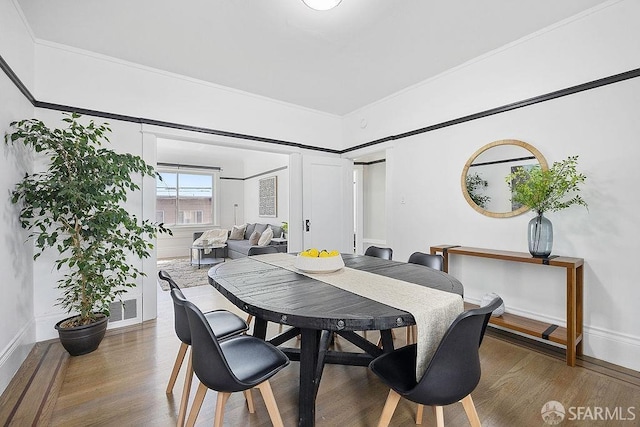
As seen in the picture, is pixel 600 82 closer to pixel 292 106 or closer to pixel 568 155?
pixel 568 155

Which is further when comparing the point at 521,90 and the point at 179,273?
the point at 179,273

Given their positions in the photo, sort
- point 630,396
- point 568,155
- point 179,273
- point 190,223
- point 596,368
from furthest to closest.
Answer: point 190,223, point 179,273, point 568,155, point 596,368, point 630,396

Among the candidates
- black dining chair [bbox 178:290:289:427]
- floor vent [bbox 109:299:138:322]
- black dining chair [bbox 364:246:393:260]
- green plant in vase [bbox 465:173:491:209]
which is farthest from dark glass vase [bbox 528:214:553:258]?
floor vent [bbox 109:299:138:322]

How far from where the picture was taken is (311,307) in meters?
1.37

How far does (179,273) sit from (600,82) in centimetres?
637

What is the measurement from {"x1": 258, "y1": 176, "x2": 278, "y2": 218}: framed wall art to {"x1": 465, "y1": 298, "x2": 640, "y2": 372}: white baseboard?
564cm

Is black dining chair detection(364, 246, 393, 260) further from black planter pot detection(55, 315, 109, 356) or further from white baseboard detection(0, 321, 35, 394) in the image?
white baseboard detection(0, 321, 35, 394)

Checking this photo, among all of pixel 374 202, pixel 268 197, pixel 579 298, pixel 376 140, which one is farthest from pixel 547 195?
pixel 268 197

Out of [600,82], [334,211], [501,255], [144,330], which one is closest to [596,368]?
[501,255]

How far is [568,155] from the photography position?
252cm

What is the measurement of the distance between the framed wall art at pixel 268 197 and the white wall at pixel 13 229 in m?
4.64

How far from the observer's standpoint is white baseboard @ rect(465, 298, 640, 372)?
2211mm

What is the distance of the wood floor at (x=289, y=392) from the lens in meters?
1.71

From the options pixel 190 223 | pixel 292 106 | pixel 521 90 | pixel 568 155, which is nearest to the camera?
pixel 568 155
